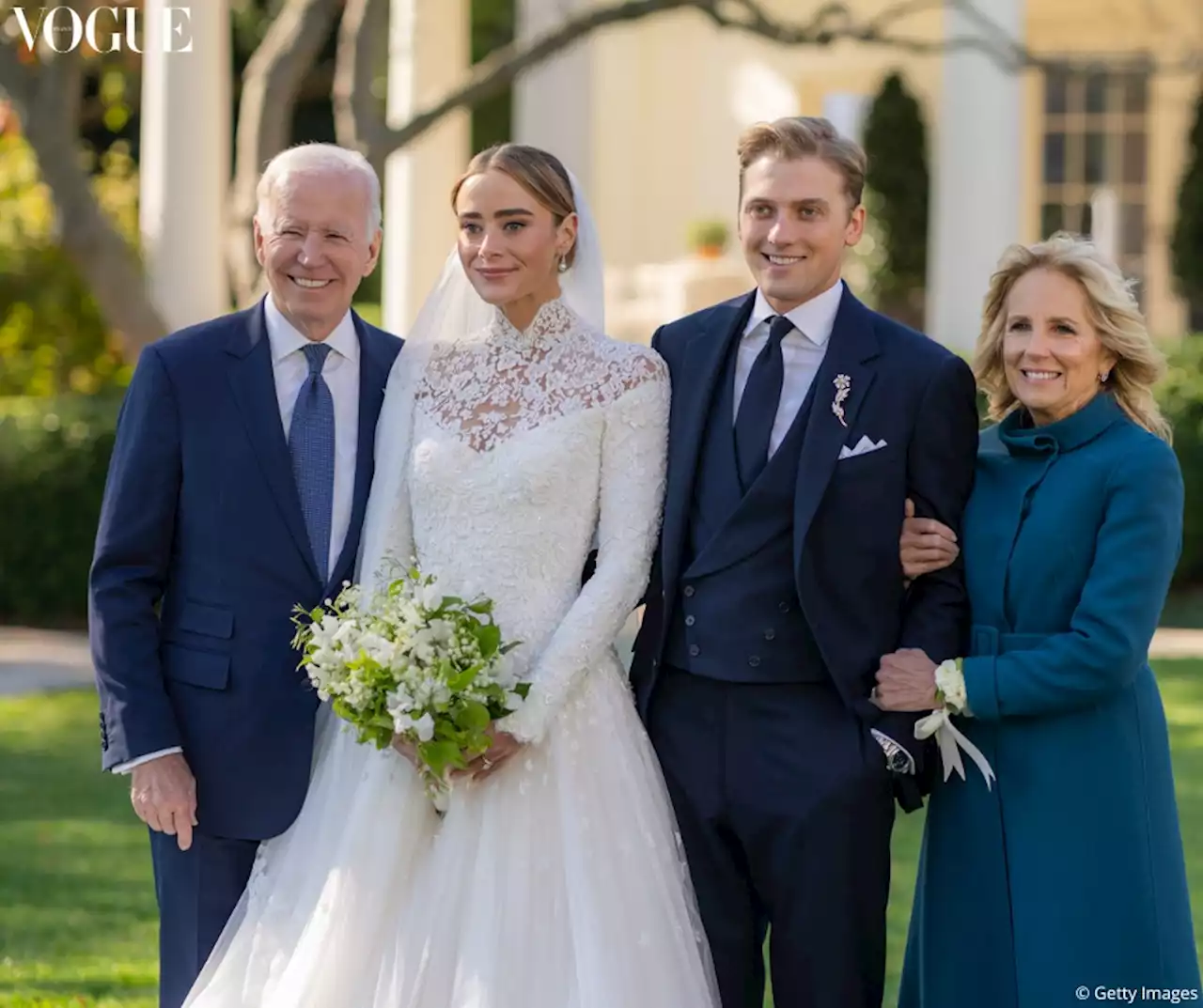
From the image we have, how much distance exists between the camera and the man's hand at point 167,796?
4.05 m

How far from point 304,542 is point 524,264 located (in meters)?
0.84

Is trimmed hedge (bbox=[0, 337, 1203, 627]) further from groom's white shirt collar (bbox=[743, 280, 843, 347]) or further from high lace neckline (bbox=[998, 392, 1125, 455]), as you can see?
high lace neckline (bbox=[998, 392, 1125, 455])

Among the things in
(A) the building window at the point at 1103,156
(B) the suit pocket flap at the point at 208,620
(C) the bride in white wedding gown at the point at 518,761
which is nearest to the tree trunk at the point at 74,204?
(B) the suit pocket flap at the point at 208,620

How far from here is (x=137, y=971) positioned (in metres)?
5.77

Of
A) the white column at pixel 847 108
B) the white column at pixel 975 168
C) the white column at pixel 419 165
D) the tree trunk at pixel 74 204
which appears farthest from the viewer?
the white column at pixel 847 108

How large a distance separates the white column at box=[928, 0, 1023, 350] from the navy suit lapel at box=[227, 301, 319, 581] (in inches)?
414

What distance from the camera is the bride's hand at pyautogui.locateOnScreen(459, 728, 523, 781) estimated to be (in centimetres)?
396

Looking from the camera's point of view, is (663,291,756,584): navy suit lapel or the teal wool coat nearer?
the teal wool coat

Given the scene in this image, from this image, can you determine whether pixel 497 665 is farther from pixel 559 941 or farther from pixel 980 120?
pixel 980 120

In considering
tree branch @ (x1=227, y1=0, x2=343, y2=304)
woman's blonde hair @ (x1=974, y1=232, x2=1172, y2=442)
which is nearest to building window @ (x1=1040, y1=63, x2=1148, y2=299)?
tree branch @ (x1=227, y1=0, x2=343, y2=304)

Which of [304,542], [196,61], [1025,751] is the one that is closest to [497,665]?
[304,542]

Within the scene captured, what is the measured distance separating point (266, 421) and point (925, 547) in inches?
62.1

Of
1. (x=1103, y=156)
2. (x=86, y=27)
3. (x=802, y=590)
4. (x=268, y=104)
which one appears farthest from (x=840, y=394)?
(x=1103, y=156)

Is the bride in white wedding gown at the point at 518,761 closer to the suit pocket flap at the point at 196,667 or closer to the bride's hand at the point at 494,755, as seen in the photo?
the bride's hand at the point at 494,755
